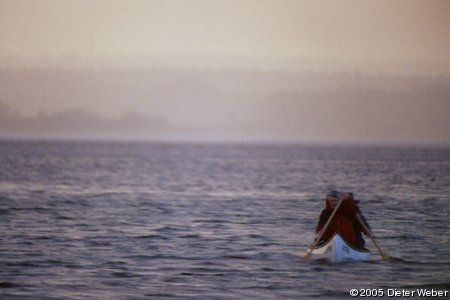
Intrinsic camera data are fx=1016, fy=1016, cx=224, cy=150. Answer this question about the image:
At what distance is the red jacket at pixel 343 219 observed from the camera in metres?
11.8

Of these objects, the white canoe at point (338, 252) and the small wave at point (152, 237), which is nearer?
the white canoe at point (338, 252)

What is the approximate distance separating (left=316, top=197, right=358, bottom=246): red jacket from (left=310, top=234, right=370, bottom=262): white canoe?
7 centimetres

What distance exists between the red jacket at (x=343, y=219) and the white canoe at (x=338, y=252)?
70 millimetres

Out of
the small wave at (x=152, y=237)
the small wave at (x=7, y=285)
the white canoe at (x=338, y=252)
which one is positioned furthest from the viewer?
the small wave at (x=152, y=237)

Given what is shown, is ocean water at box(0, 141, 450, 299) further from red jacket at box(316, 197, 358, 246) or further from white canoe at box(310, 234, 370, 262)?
red jacket at box(316, 197, 358, 246)

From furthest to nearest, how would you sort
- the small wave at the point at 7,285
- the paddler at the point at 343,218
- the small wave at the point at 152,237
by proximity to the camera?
the small wave at the point at 152,237, the paddler at the point at 343,218, the small wave at the point at 7,285

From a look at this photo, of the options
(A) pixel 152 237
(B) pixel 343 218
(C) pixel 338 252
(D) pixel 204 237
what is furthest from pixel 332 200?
(A) pixel 152 237

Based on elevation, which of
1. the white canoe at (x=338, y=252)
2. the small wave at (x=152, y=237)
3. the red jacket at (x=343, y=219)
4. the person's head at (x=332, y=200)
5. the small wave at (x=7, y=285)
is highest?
the person's head at (x=332, y=200)

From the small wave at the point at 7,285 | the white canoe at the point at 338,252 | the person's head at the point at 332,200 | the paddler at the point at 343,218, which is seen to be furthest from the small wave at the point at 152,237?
the small wave at the point at 7,285

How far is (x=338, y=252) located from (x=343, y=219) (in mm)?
439

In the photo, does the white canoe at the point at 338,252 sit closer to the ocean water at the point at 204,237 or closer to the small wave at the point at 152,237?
the ocean water at the point at 204,237

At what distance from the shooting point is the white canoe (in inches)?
470

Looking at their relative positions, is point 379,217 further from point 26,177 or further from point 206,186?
point 26,177

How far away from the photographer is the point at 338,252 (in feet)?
39.4
